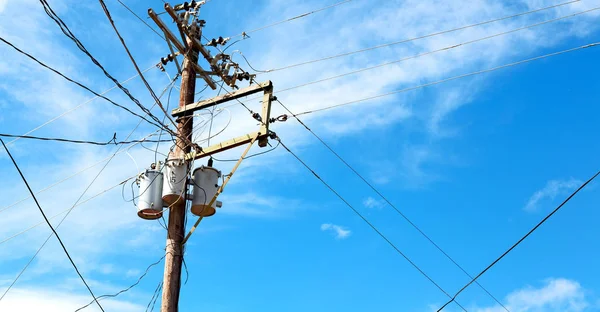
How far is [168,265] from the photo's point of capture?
10336 mm

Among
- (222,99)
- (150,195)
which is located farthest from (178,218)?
(222,99)

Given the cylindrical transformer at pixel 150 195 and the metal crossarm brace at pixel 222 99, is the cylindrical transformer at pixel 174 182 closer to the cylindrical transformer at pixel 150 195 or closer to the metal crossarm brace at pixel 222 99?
the cylindrical transformer at pixel 150 195

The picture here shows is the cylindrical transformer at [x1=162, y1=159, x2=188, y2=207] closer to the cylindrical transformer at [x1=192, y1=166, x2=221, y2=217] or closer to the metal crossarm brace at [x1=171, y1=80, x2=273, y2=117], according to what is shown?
the cylindrical transformer at [x1=192, y1=166, x2=221, y2=217]

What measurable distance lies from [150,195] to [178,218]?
19.3 inches

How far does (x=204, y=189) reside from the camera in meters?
10.9

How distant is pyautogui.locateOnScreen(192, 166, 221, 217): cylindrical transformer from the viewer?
35.4ft

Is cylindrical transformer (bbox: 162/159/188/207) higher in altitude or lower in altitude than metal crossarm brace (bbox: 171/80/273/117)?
lower

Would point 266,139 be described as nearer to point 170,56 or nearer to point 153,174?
point 153,174

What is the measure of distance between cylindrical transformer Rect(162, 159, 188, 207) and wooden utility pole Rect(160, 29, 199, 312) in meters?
0.08

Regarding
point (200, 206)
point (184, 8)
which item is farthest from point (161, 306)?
point (184, 8)

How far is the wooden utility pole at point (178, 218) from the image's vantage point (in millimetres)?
10117

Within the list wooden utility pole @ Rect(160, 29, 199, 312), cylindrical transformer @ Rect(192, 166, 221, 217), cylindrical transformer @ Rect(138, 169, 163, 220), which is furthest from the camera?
cylindrical transformer @ Rect(192, 166, 221, 217)

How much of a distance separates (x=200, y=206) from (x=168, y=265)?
944 millimetres

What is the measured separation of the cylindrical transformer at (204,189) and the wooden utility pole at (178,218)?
0.59ft
